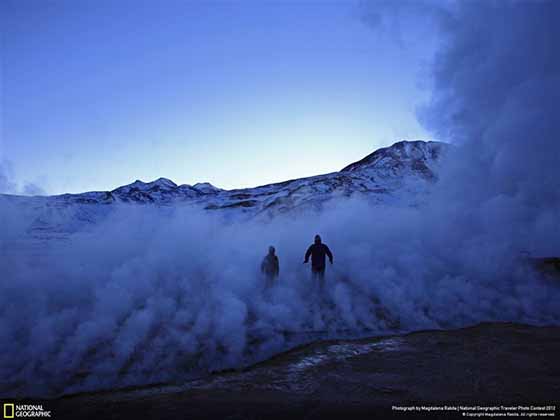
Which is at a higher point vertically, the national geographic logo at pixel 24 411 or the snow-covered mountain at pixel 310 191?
the snow-covered mountain at pixel 310 191

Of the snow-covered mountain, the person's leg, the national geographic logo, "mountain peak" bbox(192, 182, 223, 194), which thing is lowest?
the national geographic logo

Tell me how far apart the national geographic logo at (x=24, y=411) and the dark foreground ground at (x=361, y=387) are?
73 millimetres

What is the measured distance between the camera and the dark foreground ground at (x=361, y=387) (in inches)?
133

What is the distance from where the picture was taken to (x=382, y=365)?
460 cm

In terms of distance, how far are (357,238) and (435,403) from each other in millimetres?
9678

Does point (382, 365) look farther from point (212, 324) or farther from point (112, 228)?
point (112, 228)

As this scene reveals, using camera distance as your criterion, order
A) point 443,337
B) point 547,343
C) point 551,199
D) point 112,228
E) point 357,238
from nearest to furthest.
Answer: point 547,343 < point 443,337 < point 551,199 < point 112,228 < point 357,238

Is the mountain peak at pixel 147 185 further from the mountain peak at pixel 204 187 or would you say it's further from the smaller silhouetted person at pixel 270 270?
the smaller silhouetted person at pixel 270 270

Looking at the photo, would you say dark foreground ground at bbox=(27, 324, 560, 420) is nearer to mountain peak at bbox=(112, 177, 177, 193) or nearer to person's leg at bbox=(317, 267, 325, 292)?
person's leg at bbox=(317, 267, 325, 292)

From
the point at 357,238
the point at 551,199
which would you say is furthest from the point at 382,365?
the point at 551,199

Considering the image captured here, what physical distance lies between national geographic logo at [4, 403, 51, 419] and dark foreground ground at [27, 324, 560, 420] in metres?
0.07

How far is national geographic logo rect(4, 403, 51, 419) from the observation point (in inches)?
146

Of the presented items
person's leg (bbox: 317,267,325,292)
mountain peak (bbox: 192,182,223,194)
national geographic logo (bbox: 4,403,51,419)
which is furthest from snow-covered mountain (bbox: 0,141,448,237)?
national geographic logo (bbox: 4,403,51,419)

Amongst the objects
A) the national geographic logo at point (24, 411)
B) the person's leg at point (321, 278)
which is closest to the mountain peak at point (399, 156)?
the person's leg at point (321, 278)
